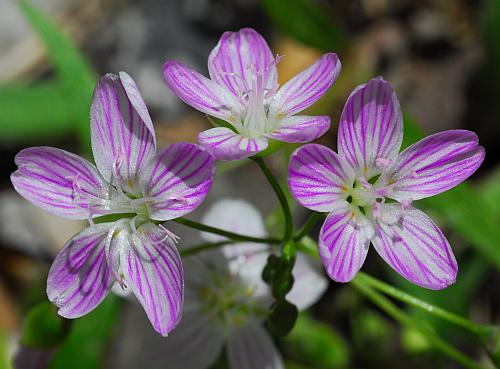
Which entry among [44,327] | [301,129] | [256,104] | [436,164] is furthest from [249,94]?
[44,327]

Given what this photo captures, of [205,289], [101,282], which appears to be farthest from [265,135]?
[205,289]

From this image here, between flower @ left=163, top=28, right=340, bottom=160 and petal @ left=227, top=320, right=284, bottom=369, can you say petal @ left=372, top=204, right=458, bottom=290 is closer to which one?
flower @ left=163, top=28, right=340, bottom=160

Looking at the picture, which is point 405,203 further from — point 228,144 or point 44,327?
point 44,327

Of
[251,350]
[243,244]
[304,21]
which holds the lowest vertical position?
[251,350]

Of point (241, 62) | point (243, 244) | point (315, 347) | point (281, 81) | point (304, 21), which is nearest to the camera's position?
point (241, 62)

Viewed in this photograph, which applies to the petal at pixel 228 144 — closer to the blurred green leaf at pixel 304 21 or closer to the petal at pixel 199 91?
the petal at pixel 199 91

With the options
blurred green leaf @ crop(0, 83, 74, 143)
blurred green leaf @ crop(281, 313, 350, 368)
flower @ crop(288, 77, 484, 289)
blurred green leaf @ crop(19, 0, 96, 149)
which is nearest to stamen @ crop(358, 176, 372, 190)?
flower @ crop(288, 77, 484, 289)

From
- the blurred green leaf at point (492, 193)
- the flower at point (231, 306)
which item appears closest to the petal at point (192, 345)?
the flower at point (231, 306)
